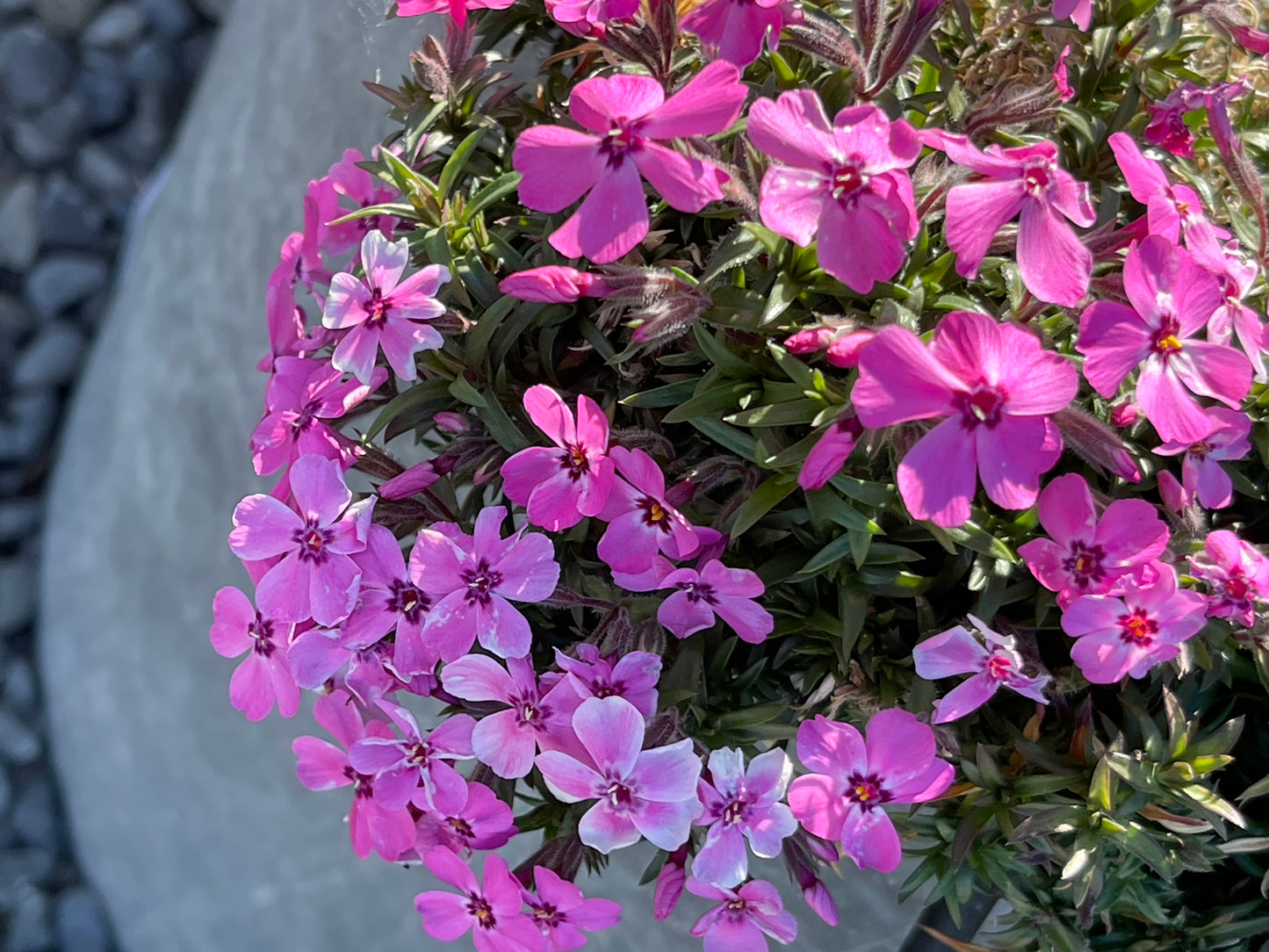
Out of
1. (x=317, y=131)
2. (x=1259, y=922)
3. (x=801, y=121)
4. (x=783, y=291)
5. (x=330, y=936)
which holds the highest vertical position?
(x=801, y=121)

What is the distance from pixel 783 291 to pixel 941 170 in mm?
129

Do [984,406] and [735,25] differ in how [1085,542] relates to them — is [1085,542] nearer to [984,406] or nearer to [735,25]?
[984,406]

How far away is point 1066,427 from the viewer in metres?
0.61

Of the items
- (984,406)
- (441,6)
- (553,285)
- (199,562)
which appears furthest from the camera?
(199,562)

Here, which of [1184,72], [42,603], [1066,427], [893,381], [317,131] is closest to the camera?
[893,381]

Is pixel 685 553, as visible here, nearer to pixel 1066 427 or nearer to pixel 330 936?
pixel 1066 427

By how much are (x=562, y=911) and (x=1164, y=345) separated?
1.59ft

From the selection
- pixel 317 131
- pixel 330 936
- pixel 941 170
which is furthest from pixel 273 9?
pixel 330 936

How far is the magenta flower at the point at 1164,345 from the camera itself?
1.91 feet

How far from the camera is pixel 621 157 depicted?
1.93 ft

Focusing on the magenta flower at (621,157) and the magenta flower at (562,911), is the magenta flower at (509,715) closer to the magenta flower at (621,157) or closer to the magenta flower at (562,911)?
the magenta flower at (562,911)

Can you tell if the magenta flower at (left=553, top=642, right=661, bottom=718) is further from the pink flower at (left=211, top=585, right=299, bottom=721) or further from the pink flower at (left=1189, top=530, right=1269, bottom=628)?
the pink flower at (left=1189, top=530, right=1269, bottom=628)

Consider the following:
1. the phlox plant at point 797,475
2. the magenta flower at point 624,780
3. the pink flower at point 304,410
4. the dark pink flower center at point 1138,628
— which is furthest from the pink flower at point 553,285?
the dark pink flower center at point 1138,628

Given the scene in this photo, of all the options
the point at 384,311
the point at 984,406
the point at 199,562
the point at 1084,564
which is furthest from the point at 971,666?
the point at 199,562
